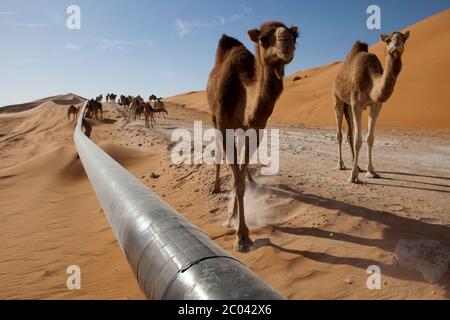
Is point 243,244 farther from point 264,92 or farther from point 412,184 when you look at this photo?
point 412,184

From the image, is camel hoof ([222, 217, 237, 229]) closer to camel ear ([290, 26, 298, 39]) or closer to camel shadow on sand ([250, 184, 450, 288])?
camel shadow on sand ([250, 184, 450, 288])

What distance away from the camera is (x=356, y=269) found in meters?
3.52

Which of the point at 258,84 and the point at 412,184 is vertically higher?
the point at 258,84

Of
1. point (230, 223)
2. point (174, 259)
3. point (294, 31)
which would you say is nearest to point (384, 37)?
point (294, 31)

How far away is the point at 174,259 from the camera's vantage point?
2.04 meters

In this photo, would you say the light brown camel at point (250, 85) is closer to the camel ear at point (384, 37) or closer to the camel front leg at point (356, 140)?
the camel front leg at point (356, 140)

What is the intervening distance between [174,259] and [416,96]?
26.2 metres

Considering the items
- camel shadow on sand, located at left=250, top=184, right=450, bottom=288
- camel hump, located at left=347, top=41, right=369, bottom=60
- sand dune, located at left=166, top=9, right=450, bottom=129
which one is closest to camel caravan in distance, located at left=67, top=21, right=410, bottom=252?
camel shadow on sand, located at left=250, top=184, right=450, bottom=288

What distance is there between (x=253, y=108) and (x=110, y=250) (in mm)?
2930

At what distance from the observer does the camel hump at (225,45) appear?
6043 mm

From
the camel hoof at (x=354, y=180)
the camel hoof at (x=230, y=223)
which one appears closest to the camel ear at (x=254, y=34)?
the camel hoof at (x=230, y=223)

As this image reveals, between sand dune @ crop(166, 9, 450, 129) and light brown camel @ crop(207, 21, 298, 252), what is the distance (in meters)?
17.5
